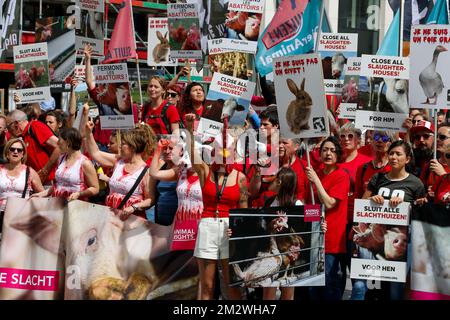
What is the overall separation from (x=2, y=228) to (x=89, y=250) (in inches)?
33.1

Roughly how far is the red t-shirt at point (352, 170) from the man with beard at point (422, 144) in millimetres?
528

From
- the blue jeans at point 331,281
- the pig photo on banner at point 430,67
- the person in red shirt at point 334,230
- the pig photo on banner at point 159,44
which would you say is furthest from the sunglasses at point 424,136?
the pig photo on banner at point 159,44

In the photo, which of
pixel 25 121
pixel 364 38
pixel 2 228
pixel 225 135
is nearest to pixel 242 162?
pixel 225 135

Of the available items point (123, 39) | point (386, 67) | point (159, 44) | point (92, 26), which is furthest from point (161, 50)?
point (386, 67)

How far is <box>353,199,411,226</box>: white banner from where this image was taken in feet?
26.5

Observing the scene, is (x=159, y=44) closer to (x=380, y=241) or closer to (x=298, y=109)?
(x=298, y=109)

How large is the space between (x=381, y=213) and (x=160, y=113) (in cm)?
366

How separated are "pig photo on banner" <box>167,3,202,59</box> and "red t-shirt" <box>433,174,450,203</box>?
548cm

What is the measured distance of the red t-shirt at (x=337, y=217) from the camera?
8.72 metres

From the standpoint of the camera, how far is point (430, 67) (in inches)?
352

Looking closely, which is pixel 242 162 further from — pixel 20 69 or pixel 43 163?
pixel 20 69

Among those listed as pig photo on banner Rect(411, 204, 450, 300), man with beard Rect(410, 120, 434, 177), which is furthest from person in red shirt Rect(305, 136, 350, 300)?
man with beard Rect(410, 120, 434, 177)

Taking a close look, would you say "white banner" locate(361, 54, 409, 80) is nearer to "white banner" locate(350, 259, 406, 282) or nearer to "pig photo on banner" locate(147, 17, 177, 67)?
"white banner" locate(350, 259, 406, 282)

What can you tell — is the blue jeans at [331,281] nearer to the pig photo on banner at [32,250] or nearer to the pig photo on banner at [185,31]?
the pig photo on banner at [32,250]
